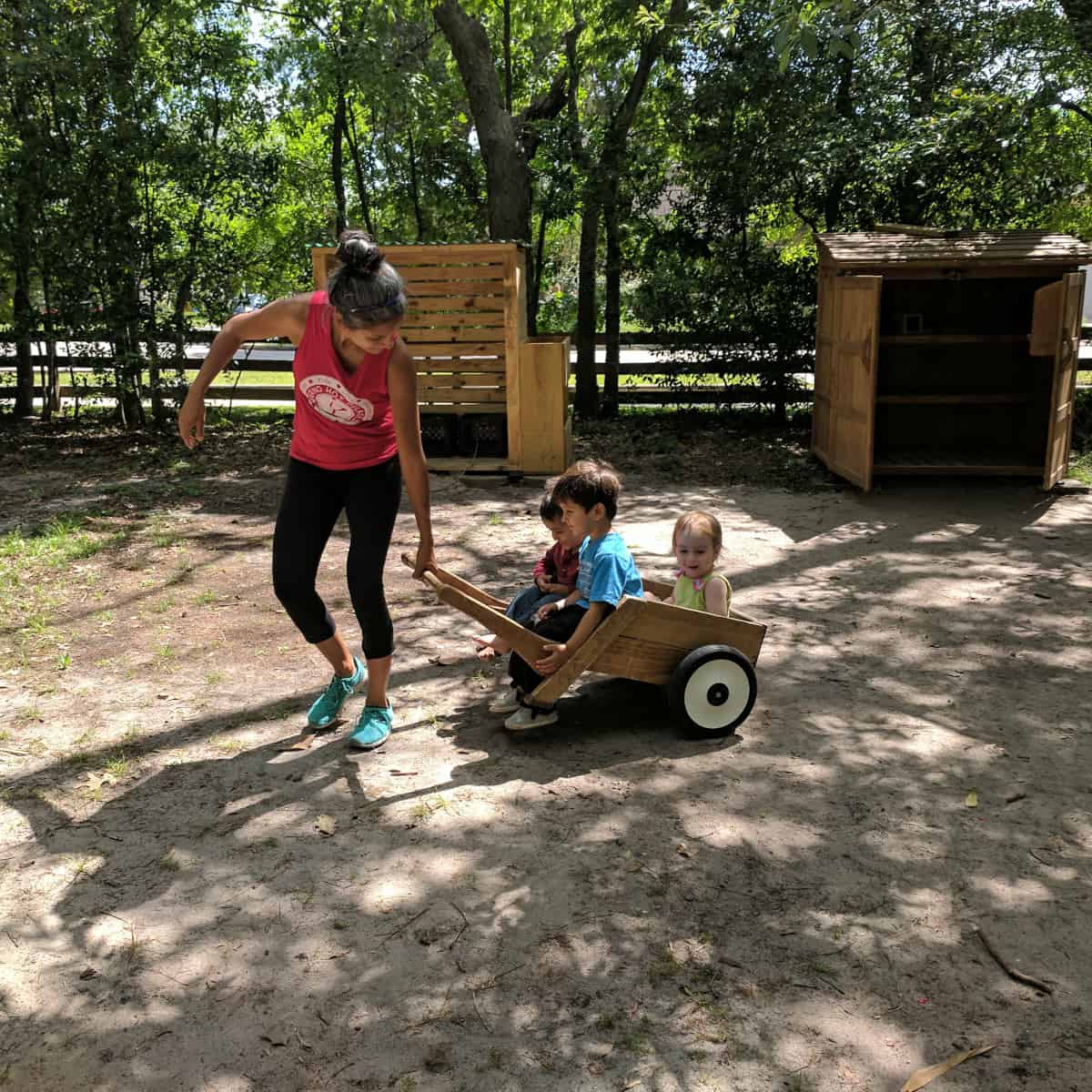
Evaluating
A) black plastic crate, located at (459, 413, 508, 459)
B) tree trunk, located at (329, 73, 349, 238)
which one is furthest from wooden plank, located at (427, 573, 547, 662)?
tree trunk, located at (329, 73, 349, 238)

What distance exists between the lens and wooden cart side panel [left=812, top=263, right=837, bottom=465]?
10.2 m

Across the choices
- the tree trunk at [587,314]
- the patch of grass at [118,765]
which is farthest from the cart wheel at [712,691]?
the tree trunk at [587,314]

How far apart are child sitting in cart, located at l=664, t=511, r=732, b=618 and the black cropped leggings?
1185 millimetres

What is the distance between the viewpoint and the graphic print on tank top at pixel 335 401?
150 inches

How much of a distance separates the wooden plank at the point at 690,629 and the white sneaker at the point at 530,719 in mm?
524

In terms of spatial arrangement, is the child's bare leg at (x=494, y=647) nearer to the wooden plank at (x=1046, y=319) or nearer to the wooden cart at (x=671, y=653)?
the wooden cart at (x=671, y=653)

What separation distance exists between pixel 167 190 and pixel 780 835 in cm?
1118

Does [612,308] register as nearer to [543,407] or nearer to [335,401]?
[543,407]

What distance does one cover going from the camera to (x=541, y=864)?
3350 mm

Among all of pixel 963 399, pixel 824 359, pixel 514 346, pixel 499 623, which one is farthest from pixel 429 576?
pixel 824 359

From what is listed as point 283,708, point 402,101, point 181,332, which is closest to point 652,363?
point 402,101

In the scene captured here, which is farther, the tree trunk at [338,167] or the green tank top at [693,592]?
the tree trunk at [338,167]

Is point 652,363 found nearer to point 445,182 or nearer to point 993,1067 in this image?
point 445,182

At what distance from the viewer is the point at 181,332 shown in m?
12.5
